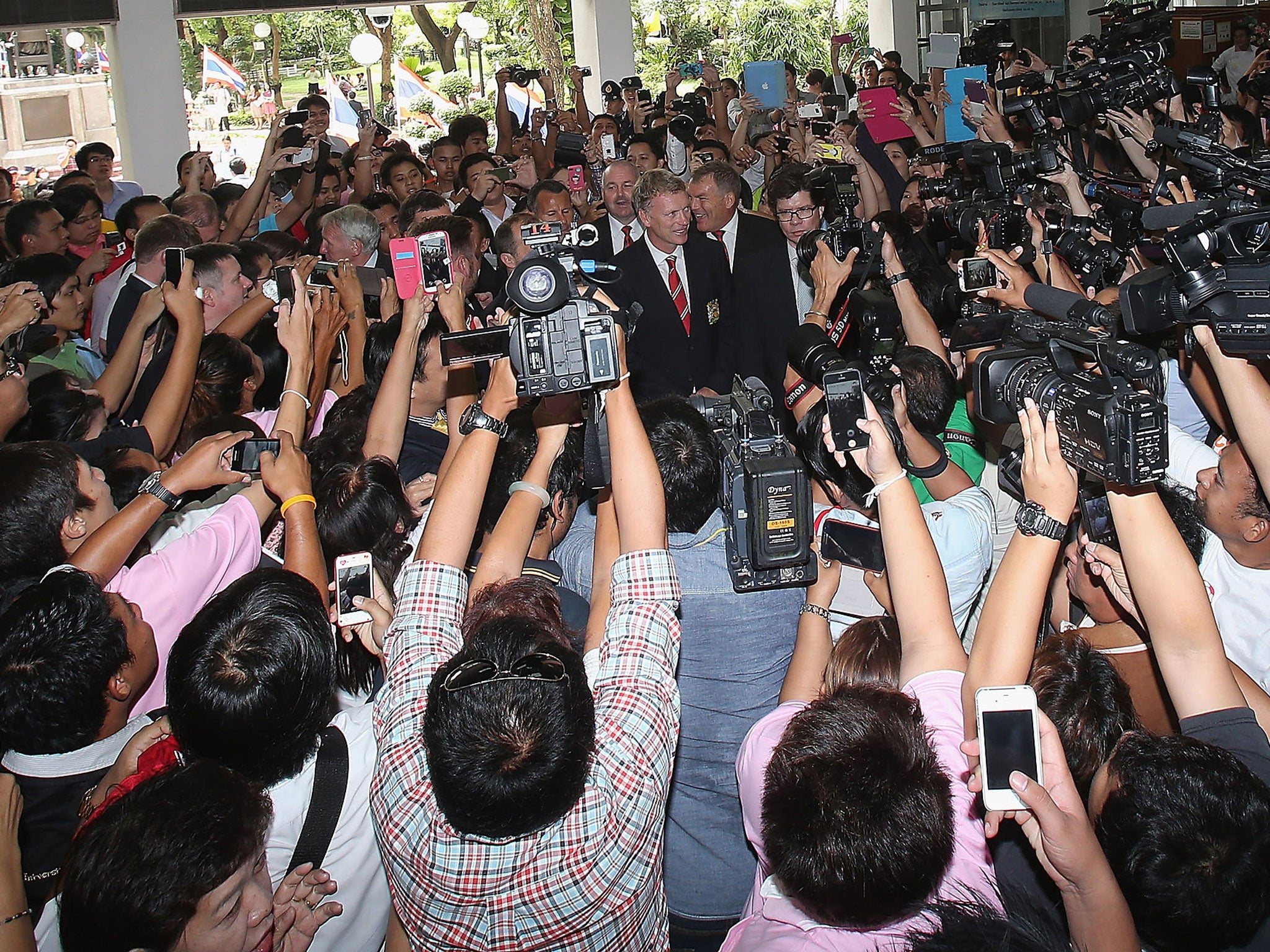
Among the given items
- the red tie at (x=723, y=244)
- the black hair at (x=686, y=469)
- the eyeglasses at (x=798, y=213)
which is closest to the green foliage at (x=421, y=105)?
the red tie at (x=723, y=244)

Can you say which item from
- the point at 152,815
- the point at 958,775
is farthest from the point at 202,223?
the point at 958,775

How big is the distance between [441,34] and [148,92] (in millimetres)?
7220

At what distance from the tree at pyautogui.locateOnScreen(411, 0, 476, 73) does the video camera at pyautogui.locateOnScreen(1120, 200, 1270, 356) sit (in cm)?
1646

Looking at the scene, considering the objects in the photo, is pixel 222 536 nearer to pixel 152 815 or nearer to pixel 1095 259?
pixel 152 815

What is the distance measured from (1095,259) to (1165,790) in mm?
2485

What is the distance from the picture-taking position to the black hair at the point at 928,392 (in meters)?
2.94

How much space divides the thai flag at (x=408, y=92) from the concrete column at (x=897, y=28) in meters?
6.32

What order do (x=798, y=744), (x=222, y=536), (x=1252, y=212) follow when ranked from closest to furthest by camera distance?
(x=798, y=744), (x=1252, y=212), (x=222, y=536)

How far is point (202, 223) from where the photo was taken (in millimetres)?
5902

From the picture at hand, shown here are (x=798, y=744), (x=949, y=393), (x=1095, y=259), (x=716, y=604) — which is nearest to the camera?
(x=798, y=744)

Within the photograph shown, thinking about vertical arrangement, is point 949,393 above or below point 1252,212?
below

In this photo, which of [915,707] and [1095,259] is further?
[1095,259]

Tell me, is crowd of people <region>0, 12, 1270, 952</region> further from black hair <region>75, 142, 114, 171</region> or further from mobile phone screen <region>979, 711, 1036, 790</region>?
black hair <region>75, 142, 114, 171</region>

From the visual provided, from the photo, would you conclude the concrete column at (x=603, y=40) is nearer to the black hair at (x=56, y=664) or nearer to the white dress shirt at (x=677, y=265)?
the white dress shirt at (x=677, y=265)
